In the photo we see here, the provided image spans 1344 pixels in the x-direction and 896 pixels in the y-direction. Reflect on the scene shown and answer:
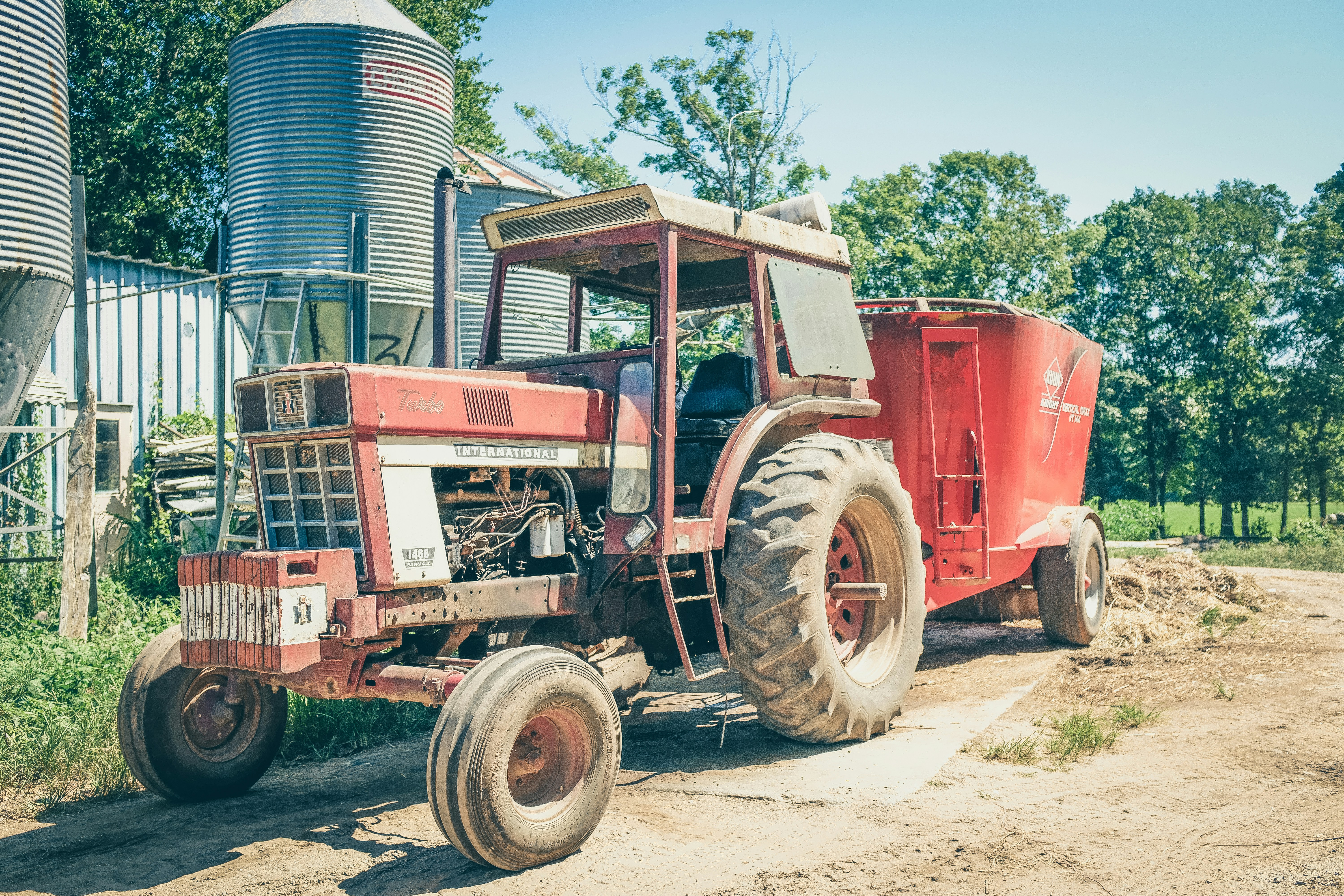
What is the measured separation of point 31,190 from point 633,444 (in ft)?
17.8

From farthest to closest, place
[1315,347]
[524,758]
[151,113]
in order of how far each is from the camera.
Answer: [1315,347] < [151,113] < [524,758]

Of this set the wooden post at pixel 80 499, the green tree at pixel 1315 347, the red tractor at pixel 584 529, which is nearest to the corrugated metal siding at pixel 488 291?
the red tractor at pixel 584 529

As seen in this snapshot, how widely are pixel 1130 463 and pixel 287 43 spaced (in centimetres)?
4645

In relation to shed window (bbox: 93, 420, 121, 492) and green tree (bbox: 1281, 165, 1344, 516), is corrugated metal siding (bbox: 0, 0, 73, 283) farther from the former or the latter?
green tree (bbox: 1281, 165, 1344, 516)

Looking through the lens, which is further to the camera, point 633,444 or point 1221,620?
point 1221,620

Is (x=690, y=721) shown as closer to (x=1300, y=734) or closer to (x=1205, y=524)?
(x=1300, y=734)

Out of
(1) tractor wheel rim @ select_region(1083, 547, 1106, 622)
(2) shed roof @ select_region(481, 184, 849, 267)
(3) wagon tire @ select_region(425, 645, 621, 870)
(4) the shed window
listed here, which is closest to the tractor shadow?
(1) tractor wheel rim @ select_region(1083, 547, 1106, 622)

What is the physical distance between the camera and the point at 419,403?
4.30m

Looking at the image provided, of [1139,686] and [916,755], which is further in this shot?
[1139,686]

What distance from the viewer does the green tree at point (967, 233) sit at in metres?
28.3

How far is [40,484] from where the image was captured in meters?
10.5

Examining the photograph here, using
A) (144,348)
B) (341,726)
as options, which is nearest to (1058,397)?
(341,726)

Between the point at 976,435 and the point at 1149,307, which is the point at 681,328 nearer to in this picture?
the point at 976,435

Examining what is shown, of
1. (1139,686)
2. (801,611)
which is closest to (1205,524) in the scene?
(1139,686)
